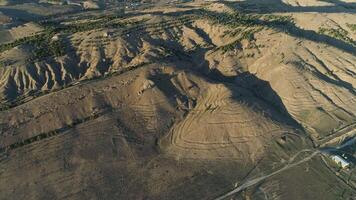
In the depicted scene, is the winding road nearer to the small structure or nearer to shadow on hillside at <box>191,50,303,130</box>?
the small structure

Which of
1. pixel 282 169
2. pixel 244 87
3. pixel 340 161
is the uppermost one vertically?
pixel 244 87

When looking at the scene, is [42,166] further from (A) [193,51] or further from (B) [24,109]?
(A) [193,51]

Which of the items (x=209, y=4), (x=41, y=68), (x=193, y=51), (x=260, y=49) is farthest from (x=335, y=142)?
(x=209, y=4)

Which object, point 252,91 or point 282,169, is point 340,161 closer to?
point 282,169

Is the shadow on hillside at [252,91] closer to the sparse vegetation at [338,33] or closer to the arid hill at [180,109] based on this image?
the arid hill at [180,109]

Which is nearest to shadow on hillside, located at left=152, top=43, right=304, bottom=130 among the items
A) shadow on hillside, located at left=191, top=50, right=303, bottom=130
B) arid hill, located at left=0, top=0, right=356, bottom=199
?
shadow on hillside, located at left=191, top=50, right=303, bottom=130

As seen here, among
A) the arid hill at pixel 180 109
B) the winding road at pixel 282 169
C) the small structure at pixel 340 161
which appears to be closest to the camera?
the winding road at pixel 282 169

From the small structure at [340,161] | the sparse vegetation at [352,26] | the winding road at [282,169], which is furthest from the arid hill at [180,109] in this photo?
the sparse vegetation at [352,26]

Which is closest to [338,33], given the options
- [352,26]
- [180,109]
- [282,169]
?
[352,26]

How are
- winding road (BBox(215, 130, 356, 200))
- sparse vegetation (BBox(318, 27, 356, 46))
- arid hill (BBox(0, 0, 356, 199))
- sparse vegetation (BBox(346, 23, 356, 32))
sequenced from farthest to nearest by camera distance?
sparse vegetation (BBox(346, 23, 356, 32)), sparse vegetation (BBox(318, 27, 356, 46)), arid hill (BBox(0, 0, 356, 199)), winding road (BBox(215, 130, 356, 200))
